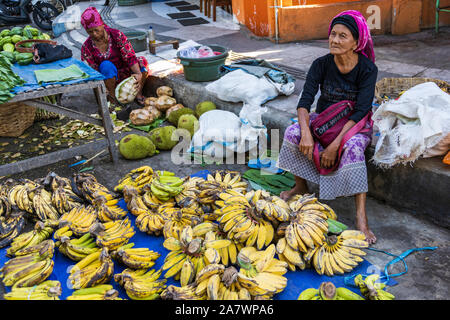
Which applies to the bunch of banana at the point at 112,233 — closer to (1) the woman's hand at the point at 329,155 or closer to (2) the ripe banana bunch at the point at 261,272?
(2) the ripe banana bunch at the point at 261,272

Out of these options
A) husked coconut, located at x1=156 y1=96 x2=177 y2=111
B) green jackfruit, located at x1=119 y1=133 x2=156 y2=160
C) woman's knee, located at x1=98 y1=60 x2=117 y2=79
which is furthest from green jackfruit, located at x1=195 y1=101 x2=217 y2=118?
woman's knee, located at x1=98 y1=60 x2=117 y2=79

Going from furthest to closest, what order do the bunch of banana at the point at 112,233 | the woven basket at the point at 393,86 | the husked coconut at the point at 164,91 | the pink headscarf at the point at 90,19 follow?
the husked coconut at the point at 164,91
the pink headscarf at the point at 90,19
the woven basket at the point at 393,86
the bunch of banana at the point at 112,233

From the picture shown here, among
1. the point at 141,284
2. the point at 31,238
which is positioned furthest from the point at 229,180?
the point at 31,238

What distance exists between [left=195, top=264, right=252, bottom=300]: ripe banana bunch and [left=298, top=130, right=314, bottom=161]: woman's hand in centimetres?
127

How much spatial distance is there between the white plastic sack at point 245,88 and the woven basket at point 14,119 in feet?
8.78

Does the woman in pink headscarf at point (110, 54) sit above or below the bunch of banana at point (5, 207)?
above

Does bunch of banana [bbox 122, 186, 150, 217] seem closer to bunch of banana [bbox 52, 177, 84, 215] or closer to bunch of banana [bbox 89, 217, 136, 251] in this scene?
bunch of banana [bbox 89, 217, 136, 251]

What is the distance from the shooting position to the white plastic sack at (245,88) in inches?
173

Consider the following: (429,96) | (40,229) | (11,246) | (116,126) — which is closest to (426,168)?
(429,96)

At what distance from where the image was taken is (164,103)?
215 inches

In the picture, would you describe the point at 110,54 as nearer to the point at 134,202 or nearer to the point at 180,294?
the point at 134,202

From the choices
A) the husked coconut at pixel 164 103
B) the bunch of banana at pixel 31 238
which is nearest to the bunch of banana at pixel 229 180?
the bunch of banana at pixel 31 238

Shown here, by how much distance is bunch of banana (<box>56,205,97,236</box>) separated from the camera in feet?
9.52
